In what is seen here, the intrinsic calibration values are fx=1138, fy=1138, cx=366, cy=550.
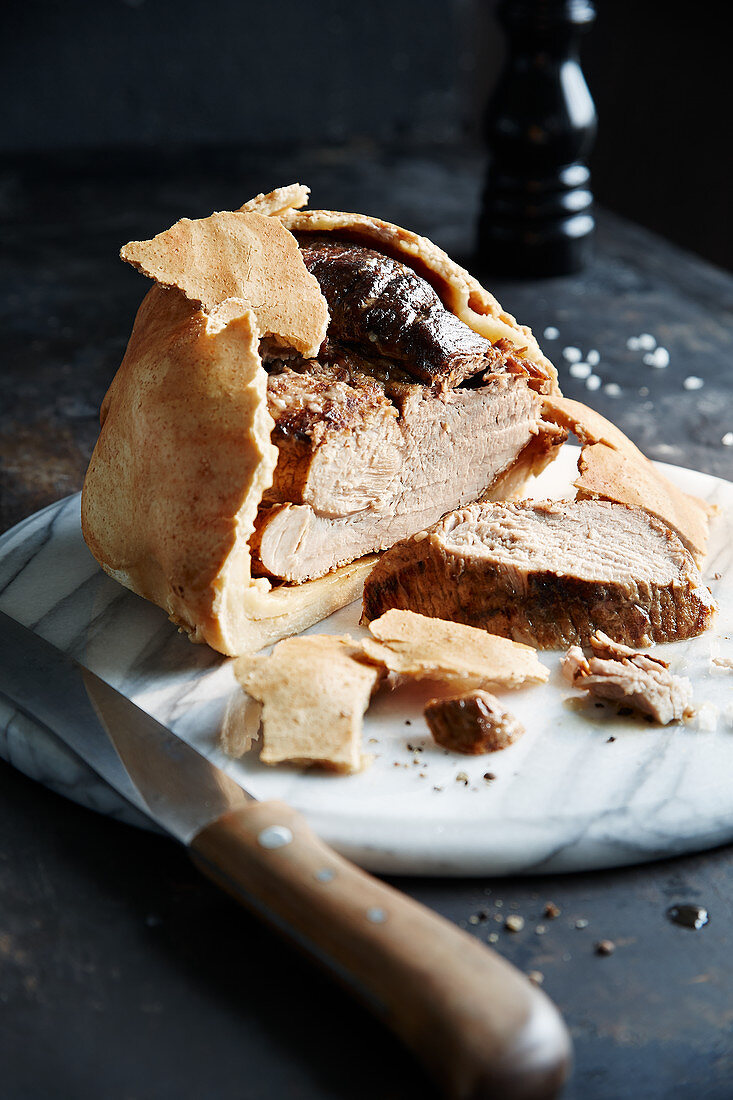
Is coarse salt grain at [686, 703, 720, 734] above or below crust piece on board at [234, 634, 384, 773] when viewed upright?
below

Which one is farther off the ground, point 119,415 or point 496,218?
point 119,415

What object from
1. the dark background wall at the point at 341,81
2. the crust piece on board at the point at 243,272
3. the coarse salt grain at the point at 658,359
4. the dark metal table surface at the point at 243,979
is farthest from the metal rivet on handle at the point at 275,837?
the dark background wall at the point at 341,81

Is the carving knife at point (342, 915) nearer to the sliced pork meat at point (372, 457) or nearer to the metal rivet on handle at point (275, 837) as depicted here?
the metal rivet on handle at point (275, 837)

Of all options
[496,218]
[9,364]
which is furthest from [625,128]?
[9,364]

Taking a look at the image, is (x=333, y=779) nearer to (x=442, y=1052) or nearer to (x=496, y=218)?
(x=442, y=1052)

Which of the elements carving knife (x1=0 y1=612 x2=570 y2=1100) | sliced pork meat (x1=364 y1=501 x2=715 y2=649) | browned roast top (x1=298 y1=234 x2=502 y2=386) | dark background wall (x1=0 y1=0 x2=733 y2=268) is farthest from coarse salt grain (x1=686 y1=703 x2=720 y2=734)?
dark background wall (x1=0 y1=0 x2=733 y2=268)

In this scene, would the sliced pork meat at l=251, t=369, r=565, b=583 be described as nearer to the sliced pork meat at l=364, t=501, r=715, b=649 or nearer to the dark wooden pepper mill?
the sliced pork meat at l=364, t=501, r=715, b=649

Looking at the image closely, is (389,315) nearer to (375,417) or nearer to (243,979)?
(375,417)
